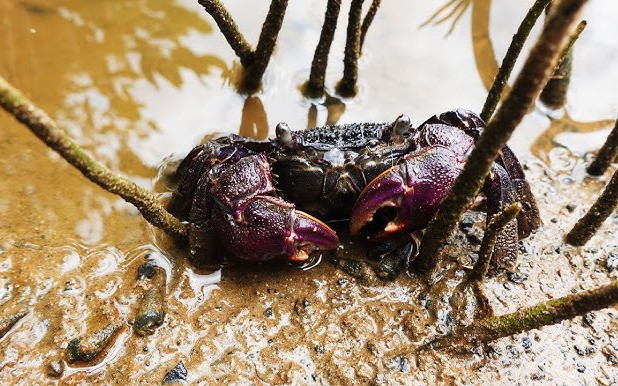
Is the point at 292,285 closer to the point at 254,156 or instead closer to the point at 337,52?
the point at 254,156

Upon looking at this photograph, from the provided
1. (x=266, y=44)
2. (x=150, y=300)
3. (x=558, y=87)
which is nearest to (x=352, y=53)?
(x=266, y=44)

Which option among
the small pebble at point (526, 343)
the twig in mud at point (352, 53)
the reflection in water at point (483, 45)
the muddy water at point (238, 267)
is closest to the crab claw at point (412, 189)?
the muddy water at point (238, 267)

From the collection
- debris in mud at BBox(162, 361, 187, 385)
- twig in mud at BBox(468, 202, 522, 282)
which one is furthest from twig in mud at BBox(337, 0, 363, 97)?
debris in mud at BBox(162, 361, 187, 385)

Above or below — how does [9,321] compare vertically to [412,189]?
below

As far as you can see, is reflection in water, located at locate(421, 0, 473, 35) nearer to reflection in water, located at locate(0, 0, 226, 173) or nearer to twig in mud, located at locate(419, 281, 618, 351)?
reflection in water, located at locate(0, 0, 226, 173)

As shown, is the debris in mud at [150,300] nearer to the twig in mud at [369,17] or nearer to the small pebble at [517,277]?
the small pebble at [517,277]

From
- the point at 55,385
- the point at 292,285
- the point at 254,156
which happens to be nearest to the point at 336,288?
the point at 292,285

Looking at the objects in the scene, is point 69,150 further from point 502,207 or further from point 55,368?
point 502,207
